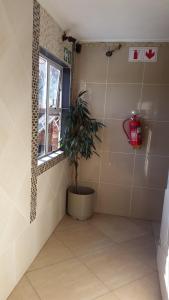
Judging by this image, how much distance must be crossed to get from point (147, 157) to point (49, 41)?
1.70m

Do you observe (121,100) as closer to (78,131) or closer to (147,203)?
(78,131)

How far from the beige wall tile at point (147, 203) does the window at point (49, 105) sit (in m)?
1.20

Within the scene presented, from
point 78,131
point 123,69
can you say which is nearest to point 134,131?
point 78,131

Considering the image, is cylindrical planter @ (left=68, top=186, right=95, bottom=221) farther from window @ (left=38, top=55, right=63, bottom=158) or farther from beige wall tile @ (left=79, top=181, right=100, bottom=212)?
window @ (left=38, top=55, right=63, bottom=158)

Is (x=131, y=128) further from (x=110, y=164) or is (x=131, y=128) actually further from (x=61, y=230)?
(x=61, y=230)

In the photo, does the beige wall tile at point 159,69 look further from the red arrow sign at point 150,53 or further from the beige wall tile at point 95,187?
the beige wall tile at point 95,187

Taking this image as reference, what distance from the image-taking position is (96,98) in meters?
2.78

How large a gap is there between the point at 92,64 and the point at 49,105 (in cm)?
80

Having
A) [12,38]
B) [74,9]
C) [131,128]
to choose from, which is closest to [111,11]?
[74,9]

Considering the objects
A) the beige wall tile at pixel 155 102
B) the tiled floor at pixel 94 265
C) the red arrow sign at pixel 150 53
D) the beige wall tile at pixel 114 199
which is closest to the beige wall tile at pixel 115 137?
the beige wall tile at pixel 155 102

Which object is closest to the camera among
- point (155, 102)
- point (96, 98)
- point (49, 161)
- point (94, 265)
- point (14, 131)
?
point (14, 131)

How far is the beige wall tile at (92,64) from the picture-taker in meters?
2.69

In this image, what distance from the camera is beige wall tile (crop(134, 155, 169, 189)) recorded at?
9.08 ft

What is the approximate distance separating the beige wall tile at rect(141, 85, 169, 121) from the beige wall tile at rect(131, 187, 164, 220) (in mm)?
923
